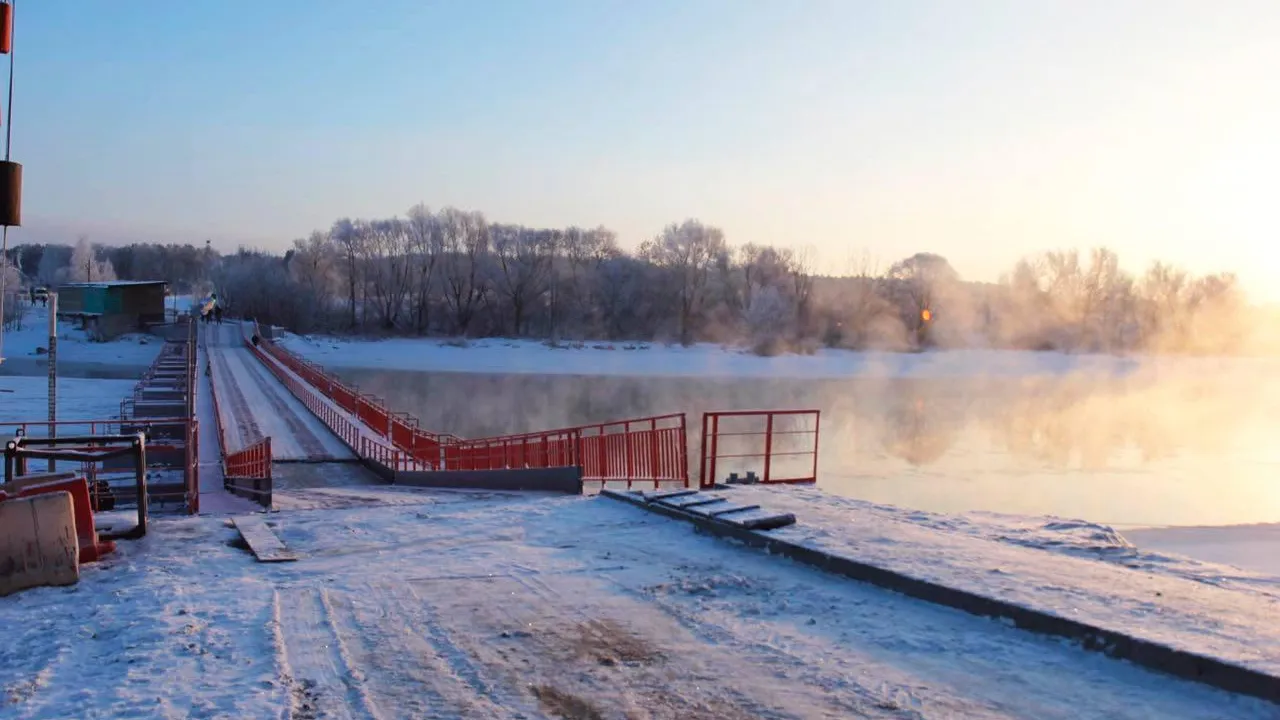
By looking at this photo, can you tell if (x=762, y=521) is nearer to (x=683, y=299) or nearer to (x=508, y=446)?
(x=508, y=446)

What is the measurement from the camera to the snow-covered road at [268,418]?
81.8 ft

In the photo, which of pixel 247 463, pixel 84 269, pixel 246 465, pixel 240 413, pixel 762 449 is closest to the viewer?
pixel 246 465

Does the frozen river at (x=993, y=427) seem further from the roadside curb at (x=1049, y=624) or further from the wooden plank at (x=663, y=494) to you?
the roadside curb at (x=1049, y=624)

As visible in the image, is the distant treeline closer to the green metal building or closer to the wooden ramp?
the green metal building

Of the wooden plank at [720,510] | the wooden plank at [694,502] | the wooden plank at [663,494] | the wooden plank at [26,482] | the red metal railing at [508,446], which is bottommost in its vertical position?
the red metal railing at [508,446]

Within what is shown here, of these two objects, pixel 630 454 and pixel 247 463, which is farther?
pixel 247 463

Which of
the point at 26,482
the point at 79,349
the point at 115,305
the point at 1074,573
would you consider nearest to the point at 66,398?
the point at 79,349

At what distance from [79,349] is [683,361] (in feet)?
151

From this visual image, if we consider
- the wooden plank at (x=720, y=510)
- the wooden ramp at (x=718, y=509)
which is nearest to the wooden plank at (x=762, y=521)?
the wooden ramp at (x=718, y=509)

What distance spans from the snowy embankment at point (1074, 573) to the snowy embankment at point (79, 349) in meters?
63.8

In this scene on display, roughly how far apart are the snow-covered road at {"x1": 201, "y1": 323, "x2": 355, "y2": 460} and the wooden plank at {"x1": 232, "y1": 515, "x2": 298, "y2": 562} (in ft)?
47.7

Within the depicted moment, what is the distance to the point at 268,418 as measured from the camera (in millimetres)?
31109

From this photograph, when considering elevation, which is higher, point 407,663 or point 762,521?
point 762,521

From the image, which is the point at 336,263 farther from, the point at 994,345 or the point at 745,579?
the point at 745,579
